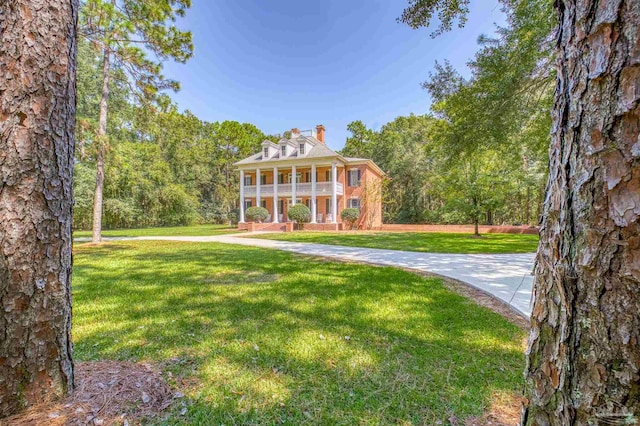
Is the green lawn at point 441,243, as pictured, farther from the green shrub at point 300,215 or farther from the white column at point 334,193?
the white column at point 334,193

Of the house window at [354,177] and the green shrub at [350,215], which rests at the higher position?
the house window at [354,177]

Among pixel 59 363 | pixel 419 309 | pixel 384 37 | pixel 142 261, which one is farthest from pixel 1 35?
pixel 384 37

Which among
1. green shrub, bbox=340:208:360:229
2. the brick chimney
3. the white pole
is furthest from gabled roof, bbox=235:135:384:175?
green shrub, bbox=340:208:360:229

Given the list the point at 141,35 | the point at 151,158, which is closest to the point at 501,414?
the point at 141,35

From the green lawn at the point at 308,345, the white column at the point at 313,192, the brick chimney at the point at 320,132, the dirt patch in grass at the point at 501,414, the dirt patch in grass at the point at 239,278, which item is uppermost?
the brick chimney at the point at 320,132

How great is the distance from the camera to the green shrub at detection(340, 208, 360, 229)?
2123 centimetres

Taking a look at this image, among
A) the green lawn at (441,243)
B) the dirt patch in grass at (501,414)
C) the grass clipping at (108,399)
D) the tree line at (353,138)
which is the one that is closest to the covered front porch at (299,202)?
the tree line at (353,138)

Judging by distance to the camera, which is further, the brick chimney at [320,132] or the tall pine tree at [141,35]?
the brick chimney at [320,132]

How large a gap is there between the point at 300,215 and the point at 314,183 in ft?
9.65

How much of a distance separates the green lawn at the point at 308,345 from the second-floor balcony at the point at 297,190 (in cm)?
1742

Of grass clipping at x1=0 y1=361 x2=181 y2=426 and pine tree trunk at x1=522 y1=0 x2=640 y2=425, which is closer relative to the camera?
pine tree trunk at x1=522 y1=0 x2=640 y2=425

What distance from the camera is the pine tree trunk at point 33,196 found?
1.71 metres

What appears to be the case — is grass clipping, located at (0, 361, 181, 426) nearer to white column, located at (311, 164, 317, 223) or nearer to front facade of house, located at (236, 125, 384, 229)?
front facade of house, located at (236, 125, 384, 229)

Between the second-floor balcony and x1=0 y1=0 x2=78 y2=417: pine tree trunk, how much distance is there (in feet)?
68.2
